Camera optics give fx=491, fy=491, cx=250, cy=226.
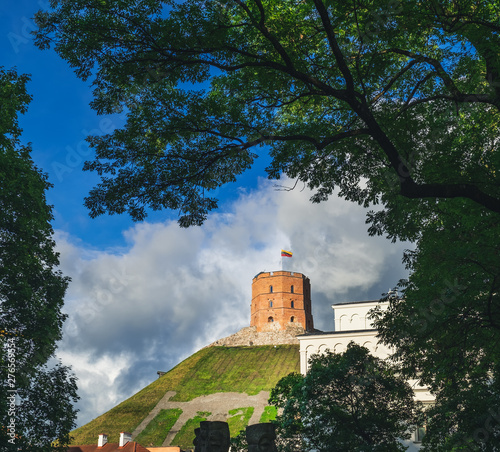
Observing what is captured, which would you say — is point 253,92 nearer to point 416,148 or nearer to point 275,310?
point 416,148

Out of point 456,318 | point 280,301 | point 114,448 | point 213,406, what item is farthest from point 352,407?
point 280,301

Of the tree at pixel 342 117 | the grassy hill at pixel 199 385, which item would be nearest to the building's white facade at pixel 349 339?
the grassy hill at pixel 199 385

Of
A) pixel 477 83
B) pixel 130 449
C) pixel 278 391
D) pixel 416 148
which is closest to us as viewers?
pixel 477 83

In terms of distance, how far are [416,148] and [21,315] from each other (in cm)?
1452

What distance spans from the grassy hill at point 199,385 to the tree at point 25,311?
38553 millimetres

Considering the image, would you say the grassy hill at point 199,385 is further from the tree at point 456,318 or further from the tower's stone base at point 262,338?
the tree at point 456,318

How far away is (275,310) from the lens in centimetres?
10300

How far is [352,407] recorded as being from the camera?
835 inches

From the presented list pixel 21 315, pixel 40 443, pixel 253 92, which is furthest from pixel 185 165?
pixel 40 443

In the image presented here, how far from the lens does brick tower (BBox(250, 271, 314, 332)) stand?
102188 mm

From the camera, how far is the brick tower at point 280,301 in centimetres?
10219

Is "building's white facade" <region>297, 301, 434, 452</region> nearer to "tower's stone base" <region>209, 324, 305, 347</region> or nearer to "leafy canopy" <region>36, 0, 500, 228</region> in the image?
"leafy canopy" <region>36, 0, 500, 228</region>

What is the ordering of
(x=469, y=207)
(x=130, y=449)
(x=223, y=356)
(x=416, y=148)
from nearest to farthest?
(x=469, y=207), (x=416, y=148), (x=130, y=449), (x=223, y=356)

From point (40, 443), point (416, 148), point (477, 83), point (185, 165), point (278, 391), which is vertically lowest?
point (40, 443)
